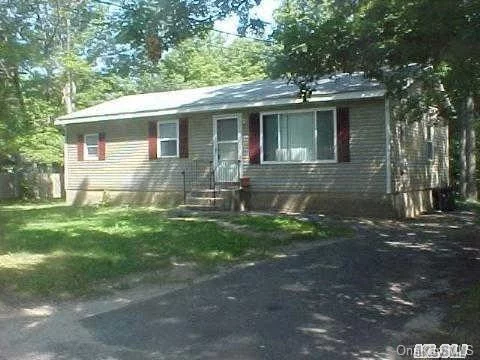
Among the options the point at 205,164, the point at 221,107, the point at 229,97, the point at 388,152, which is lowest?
the point at 205,164

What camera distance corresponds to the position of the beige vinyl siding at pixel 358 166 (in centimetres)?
1580

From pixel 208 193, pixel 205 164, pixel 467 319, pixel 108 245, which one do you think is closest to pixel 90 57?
pixel 205 164

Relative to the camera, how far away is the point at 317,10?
10.3 m

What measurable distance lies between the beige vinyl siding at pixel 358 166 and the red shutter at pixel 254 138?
118cm

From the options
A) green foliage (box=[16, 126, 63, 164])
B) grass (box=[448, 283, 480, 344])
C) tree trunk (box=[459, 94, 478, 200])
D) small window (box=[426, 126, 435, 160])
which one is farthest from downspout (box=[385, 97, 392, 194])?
green foliage (box=[16, 126, 63, 164])

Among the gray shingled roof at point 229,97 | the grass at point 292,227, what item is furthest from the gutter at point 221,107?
the grass at point 292,227

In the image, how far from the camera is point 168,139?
19.7 metres

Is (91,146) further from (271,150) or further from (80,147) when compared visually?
(271,150)

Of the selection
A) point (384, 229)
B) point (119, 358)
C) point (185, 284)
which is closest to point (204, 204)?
point (384, 229)

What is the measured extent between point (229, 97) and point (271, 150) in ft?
7.44

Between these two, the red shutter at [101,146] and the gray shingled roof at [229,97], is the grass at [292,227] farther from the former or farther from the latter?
the red shutter at [101,146]

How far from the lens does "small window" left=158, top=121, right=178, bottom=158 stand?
1959 centimetres

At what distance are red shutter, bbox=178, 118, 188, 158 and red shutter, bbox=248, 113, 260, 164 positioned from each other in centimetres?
241

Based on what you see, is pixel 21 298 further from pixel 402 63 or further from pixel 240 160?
pixel 240 160
